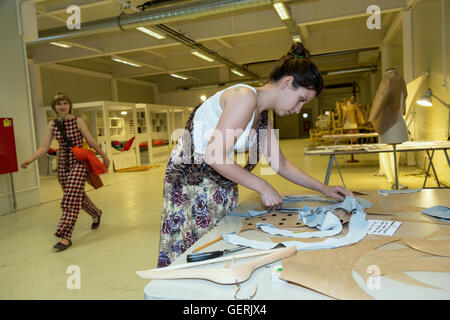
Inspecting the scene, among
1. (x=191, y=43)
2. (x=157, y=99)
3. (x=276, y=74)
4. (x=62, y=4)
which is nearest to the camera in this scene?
(x=276, y=74)

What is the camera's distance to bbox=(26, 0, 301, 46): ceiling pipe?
6316 millimetres

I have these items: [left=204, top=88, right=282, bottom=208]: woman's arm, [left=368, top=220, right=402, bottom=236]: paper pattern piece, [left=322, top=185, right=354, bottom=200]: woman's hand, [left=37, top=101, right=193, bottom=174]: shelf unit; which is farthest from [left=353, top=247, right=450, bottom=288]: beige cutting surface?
[left=37, top=101, right=193, bottom=174]: shelf unit

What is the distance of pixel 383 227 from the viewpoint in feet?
3.54

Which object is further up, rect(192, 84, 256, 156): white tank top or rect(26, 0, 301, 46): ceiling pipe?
rect(26, 0, 301, 46): ceiling pipe

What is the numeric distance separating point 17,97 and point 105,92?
959 centimetres

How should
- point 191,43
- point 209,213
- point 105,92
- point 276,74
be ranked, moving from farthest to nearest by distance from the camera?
point 105,92
point 191,43
point 209,213
point 276,74

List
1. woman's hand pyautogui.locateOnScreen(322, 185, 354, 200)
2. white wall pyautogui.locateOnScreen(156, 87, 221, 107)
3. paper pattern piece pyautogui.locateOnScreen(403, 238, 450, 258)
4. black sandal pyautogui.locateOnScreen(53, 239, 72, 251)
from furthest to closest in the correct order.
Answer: white wall pyautogui.locateOnScreen(156, 87, 221, 107)
black sandal pyautogui.locateOnScreen(53, 239, 72, 251)
woman's hand pyautogui.locateOnScreen(322, 185, 354, 200)
paper pattern piece pyautogui.locateOnScreen(403, 238, 450, 258)

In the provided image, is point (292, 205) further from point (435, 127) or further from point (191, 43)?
point (191, 43)

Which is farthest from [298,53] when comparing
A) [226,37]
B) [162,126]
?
[162,126]

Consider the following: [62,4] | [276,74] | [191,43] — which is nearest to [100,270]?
[276,74]

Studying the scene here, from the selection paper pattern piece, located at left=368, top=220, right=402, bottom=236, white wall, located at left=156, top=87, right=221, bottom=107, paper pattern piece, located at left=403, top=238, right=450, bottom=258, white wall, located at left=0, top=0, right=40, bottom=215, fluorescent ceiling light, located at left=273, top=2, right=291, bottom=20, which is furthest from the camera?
white wall, located at left=156, top=87, right=221, bottom=107

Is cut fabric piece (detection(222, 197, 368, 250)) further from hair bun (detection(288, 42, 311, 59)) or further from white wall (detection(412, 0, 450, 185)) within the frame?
white wall (detection(412, 0, 450, 185))

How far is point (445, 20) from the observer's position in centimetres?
507

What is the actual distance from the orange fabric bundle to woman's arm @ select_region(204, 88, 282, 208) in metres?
2.61
